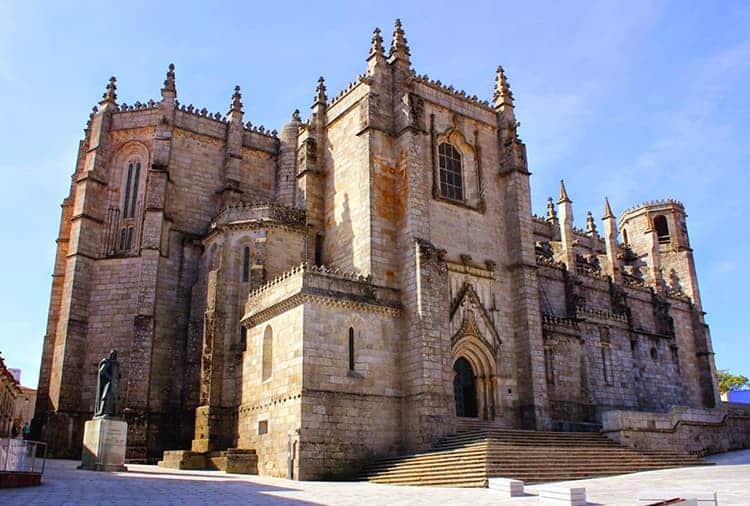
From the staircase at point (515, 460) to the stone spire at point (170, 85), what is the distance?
2118 centimetres

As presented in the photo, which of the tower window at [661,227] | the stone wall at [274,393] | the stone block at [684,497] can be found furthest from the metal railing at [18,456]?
the tower window at [661,227]

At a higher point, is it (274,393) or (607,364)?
(607,364)

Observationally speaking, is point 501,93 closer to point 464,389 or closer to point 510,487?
point 464,389

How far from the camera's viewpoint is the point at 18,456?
598 inches

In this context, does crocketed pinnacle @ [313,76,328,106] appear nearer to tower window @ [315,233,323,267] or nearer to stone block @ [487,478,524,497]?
tower window @ [315,233,323,267]

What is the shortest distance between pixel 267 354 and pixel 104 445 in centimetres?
643

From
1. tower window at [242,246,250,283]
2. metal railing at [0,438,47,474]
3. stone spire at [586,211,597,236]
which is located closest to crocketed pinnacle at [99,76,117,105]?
tower window at [242,246,250,283]

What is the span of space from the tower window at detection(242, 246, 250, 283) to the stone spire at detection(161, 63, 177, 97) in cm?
983

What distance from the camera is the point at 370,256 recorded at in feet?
85.8

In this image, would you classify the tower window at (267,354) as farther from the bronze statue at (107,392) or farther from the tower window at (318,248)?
the tower window at (318,248)

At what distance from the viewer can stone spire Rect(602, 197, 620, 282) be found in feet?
143

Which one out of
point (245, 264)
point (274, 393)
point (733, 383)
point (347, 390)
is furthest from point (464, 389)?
point (733, 383)

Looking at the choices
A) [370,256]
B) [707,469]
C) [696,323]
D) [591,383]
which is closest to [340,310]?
[370,256]

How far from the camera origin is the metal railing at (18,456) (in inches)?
574
